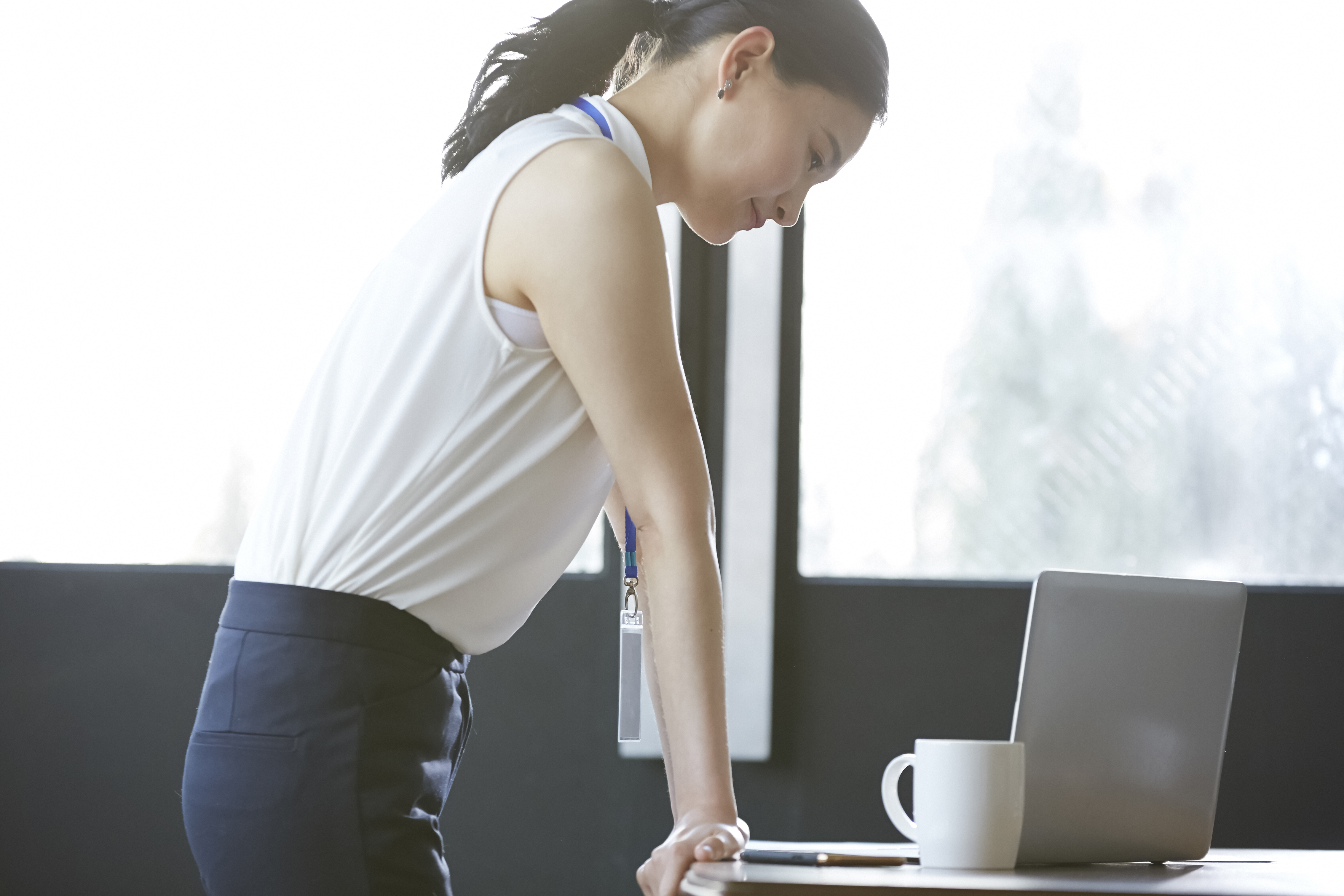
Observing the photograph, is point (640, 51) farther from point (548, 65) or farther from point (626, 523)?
point (626, 523)

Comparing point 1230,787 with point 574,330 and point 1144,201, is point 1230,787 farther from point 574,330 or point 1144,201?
point 574,330

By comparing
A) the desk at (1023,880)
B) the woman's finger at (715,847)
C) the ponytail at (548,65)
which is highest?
the ponytail at (548,65)

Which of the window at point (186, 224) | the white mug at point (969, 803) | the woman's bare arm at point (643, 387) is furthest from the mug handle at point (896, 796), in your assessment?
the window at point (186, 224)

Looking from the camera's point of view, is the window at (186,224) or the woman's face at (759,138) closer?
the woman's face at (759,138)

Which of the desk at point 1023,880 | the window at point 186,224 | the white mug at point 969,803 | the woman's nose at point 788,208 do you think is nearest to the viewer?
the desk at point 1023,880

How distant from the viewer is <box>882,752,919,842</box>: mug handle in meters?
0.95

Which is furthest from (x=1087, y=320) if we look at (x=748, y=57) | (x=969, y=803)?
(x=969, y=803)

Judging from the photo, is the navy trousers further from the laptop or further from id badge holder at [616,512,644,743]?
the laptop

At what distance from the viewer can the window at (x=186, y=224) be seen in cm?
245

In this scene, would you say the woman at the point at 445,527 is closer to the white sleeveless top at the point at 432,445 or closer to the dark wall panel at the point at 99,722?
the white sleeveless top at the point at 432,445

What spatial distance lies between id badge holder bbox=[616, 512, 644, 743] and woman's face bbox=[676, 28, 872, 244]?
315 mm

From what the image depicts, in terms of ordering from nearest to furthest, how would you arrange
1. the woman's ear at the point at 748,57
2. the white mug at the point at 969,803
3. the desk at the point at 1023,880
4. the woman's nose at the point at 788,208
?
1. the desk at the point at 1023,880
2. the white mug at the point at 969,803
3. the woman's ear at the point at 748,57
4. the woman's nose at the point at 788,208

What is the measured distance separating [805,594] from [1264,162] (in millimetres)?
1367

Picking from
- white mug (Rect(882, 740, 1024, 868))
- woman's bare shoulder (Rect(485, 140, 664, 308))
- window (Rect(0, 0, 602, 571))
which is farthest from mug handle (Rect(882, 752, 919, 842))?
window (Rect(0, 0, 602, 571))
